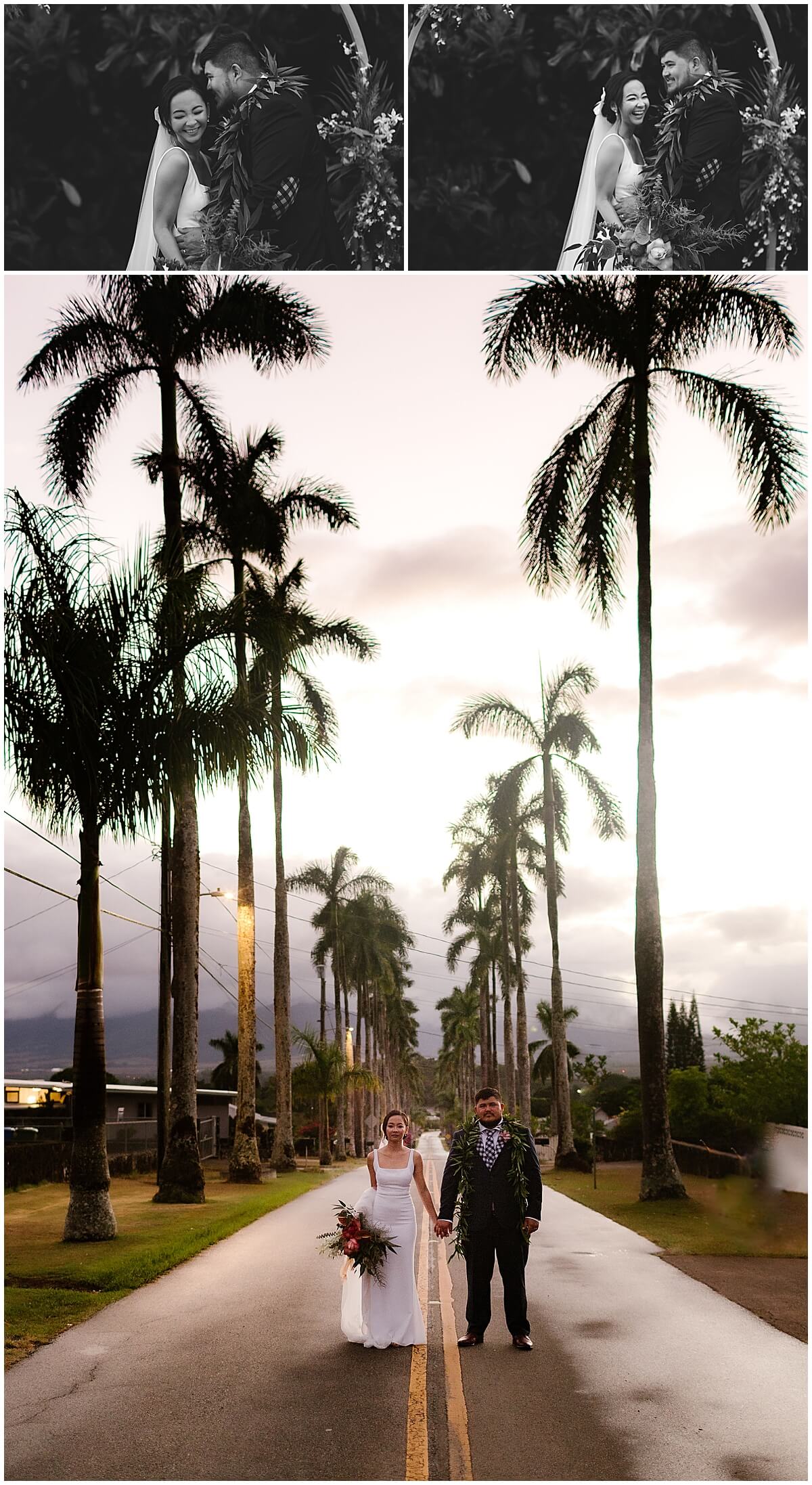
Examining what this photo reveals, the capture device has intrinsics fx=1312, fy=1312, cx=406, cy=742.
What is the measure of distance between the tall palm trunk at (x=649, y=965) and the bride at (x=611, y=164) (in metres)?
12.1

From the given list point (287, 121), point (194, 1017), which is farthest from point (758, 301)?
point (194, 1017)

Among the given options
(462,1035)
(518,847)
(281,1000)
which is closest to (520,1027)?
(518,847)

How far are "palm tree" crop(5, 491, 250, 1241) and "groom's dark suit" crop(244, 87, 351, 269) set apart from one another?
677 cm

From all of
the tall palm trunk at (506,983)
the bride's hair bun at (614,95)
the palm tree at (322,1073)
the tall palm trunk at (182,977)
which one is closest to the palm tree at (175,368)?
the tall palm trunk at (182,977)

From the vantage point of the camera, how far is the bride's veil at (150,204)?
8766mm

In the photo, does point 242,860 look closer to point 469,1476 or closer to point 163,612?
point 163,612

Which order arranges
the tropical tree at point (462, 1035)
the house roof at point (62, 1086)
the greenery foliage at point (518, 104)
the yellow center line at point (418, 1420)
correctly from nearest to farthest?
the yellow center line at point (418, 1420) < the greenery foliage at point (518, 104) < the house roof at point (62, 1086) < the tropical tree at point (462, 1035)

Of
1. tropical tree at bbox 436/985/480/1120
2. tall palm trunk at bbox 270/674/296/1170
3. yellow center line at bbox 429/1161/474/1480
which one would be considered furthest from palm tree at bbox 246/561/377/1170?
tropical tree at bbox 436/985/480/1120

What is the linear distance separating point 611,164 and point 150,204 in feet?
10.2

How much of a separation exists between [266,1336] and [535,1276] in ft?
14.6

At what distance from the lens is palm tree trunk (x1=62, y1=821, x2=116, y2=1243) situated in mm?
15953

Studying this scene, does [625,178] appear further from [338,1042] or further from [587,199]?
[338,1042]

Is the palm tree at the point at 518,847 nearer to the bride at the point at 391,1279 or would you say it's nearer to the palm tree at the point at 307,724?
the palm tree at the point at 307,724

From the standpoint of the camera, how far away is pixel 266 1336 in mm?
10320
